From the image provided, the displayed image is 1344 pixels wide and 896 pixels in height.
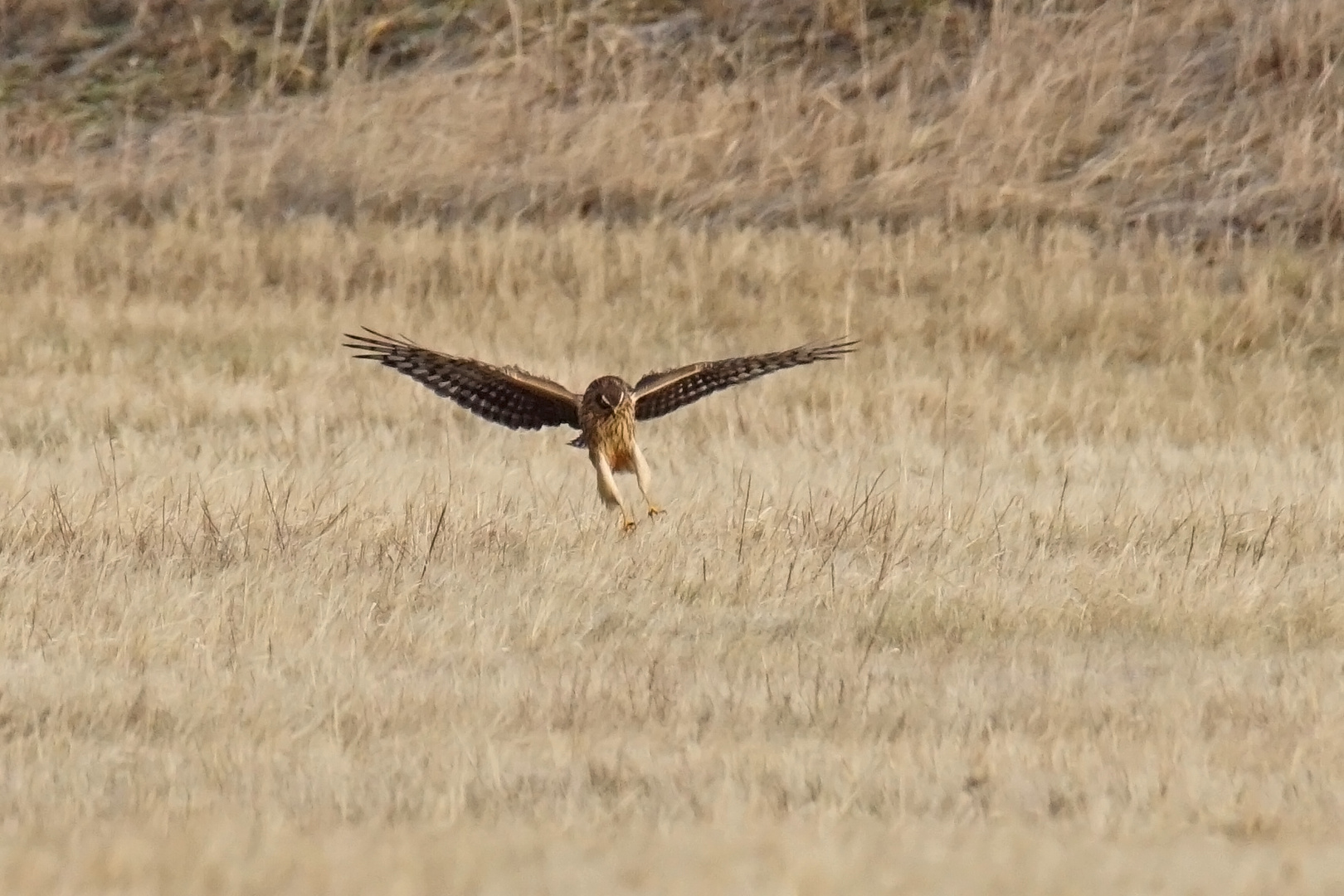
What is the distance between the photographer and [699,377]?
8.29m

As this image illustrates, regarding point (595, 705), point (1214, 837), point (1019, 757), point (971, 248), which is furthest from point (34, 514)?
point (971, 248)

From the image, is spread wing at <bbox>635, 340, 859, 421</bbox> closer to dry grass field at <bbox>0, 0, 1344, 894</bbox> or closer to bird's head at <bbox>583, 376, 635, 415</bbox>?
bird's head at <bbox>583, 376, 635, 415</bbox>

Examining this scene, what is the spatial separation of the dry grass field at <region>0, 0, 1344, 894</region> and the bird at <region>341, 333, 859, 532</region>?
311 mm

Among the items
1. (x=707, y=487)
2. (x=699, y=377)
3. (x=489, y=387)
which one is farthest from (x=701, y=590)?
(x=707, y=487)

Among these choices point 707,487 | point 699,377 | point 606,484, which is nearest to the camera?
point 606,484

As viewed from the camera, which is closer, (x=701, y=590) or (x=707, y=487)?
(x=701, y=590)

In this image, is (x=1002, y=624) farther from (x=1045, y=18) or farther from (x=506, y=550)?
(x=1045, y=18)

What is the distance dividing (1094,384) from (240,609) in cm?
755

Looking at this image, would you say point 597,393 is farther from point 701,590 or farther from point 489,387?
point 701,590

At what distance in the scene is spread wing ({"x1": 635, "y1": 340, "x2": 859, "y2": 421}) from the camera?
808cm

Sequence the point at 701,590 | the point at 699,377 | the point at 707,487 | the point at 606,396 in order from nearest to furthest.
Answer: the point at 701,590 < the point at 606,396 < the point at 699,377 < the point at 707,487

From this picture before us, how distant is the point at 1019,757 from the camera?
5.33 meters

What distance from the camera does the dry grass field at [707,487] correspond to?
4859 mm

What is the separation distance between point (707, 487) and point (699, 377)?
1.71m
